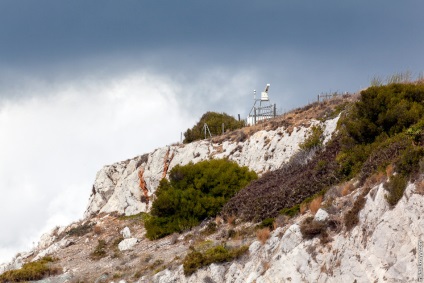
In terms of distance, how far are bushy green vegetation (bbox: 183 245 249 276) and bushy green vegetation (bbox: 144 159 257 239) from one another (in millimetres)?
10120

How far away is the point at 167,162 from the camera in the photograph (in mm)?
53750

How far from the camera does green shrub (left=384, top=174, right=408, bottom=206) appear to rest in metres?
15.4

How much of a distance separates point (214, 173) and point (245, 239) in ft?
42.3

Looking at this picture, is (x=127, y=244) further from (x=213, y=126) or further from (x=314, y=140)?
(x=213, y=126)

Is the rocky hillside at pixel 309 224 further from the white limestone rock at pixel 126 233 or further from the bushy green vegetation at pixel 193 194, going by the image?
the bushy green vegetation at pixel 193 194

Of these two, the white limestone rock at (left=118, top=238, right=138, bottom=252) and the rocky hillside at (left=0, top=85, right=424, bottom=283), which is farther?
the white limestone rock at (left=118, top=238, right=138, bottom=252)

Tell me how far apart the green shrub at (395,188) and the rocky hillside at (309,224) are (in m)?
0.03

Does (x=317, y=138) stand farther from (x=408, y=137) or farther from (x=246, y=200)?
(x=408, y=137)

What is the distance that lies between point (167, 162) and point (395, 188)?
3929 centimetres

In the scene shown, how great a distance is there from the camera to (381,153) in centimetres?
2053

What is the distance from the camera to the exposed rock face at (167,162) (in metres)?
42.8

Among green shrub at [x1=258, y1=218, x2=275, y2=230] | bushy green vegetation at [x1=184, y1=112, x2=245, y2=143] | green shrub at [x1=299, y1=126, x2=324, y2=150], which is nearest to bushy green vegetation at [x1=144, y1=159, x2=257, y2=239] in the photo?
green shrub at [x1=299, y1=126, x2=324, y2=150]

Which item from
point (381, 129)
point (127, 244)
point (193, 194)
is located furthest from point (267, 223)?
point (127, 244)

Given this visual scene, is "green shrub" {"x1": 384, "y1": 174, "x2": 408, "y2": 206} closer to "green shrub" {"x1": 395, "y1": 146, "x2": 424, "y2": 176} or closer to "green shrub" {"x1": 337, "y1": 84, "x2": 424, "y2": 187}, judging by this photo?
"green shrub" {"x1": 395, "y1": 146, "x2": 424, "y2": 176}
